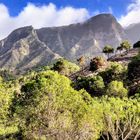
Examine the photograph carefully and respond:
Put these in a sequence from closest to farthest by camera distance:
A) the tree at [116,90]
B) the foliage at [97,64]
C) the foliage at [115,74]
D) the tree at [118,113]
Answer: the tree at [118,113] < the tree at [116,90] < the foliage at [115,74] < the foliage at [97,64]

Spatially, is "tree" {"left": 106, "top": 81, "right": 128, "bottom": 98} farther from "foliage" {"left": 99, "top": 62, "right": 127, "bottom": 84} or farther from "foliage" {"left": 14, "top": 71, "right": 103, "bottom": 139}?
"foliage" {"left": 14, "top": 71, "right": 103, "bottom": 139}

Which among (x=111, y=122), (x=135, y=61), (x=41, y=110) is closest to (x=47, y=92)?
(x=41, y=110)

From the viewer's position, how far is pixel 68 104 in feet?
145

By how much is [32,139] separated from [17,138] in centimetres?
1925

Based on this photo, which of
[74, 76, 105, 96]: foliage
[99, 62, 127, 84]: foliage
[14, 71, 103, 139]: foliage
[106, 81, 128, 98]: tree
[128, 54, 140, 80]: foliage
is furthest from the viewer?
[99, 62, 127, 84]: foliage

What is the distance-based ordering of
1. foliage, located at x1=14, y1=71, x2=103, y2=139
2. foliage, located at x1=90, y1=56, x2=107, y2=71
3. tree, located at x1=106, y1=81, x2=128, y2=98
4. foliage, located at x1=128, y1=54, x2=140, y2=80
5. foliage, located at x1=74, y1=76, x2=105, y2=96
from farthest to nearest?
foliage, located at x1=90, y1=56, x2=107, y2=71
foliage, located at x1=128, y1=54, x2=140, y2=80
foliage, located at x1=74, y1=76, x2=105, y2=96
tree, located at x1=106, y1=81, x2=128, y2=98
foliage, located at x1=14, y1=71, x2=103, y2=139

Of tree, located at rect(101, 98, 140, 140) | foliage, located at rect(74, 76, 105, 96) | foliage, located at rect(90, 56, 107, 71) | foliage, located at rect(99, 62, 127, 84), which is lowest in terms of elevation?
tree, located at rect(101, 98, 140, 140)

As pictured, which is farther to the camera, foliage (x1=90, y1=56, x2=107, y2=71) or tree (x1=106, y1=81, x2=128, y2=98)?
foliage (x1=90, y1=56, x2=107, y2=71)

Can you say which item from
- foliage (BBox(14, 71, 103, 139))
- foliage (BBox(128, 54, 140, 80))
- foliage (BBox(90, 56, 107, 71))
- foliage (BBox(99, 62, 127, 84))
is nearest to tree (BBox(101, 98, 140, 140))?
foliage (BBox(14, 71, 103, 139))

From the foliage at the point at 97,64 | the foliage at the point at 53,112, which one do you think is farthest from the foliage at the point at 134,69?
the foliage at the point at 53,112

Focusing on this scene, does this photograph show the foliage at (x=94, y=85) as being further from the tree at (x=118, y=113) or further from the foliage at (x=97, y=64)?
the tree at (x=118, y=113)

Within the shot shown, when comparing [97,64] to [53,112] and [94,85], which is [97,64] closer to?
[94,85]

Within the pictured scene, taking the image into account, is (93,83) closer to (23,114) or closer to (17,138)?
(17,138)

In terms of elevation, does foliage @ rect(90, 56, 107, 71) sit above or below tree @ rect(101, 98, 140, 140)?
above
